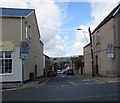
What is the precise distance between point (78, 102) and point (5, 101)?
3469 millimetres

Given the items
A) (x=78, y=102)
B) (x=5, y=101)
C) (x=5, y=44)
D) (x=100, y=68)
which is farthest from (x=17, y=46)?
(x=100, y=68)

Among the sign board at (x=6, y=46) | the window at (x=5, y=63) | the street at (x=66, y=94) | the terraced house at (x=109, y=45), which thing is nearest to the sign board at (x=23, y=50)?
the sign board at (x=6, y=46)

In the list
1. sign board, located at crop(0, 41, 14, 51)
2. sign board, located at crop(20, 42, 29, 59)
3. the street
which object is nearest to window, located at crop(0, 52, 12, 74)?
sign board, located at crop(0, 41, 14, 51)

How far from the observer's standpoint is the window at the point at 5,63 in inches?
861

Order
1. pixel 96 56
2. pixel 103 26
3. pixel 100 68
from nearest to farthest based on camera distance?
pixel 103 26, pixel 100 68, pixel 96 56

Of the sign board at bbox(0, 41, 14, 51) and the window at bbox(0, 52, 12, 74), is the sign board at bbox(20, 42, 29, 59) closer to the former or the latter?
the sign board at bbox(0, 41, 14, 51)

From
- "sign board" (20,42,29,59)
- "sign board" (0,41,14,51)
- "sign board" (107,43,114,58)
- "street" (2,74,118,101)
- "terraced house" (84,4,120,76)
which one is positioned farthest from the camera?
"terraced house" (84,4,120,76)

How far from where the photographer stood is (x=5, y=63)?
22.0 meters

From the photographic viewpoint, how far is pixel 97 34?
36000 millimetres

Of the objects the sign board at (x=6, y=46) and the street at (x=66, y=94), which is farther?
Result: the sign board at (x=6, y=46)

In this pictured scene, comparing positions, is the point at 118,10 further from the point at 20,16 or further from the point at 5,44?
the point at 5,44

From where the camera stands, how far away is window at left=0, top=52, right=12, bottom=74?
2186 cm

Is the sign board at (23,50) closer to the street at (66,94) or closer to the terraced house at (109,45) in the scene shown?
the street at (66,94)

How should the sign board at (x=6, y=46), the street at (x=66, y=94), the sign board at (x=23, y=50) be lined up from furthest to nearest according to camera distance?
the sign board at (x=6, y=46), the sign board at (x=23, y=50), the street at (x=66, y=94)
